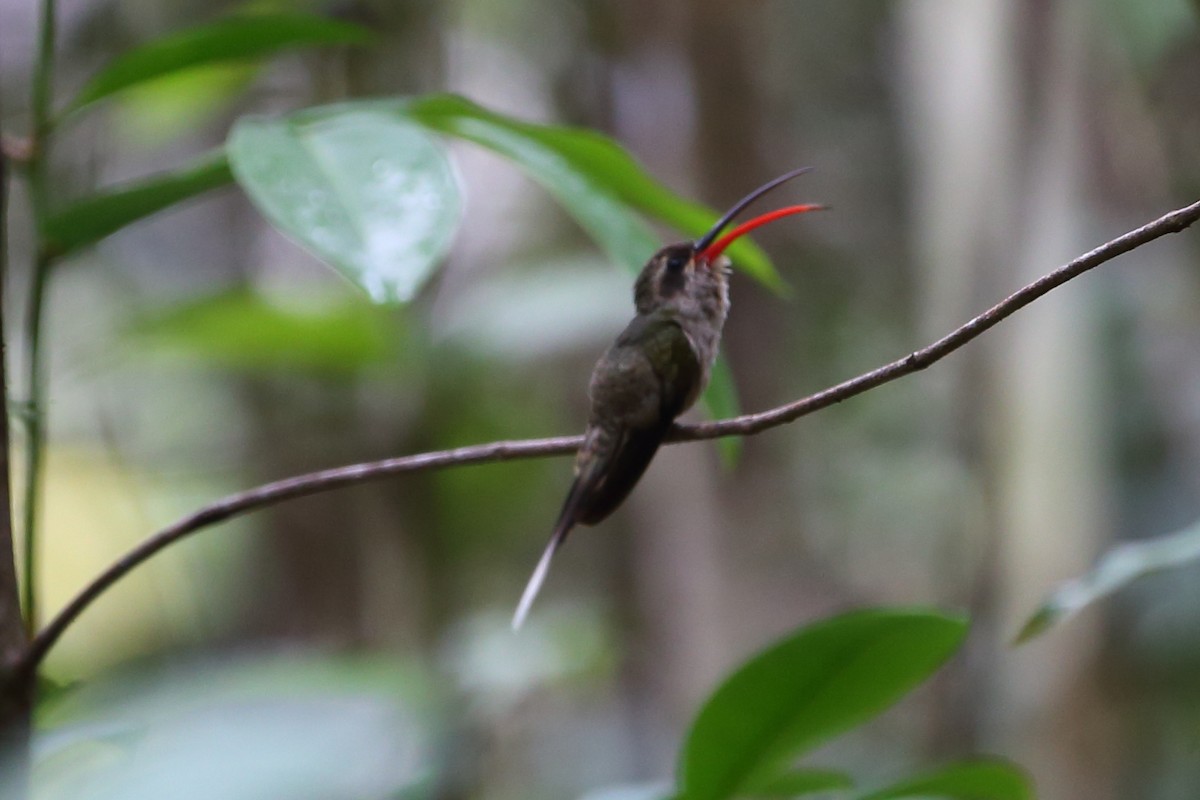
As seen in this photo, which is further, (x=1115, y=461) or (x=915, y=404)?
(x=915, y=404)

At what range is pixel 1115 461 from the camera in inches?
193

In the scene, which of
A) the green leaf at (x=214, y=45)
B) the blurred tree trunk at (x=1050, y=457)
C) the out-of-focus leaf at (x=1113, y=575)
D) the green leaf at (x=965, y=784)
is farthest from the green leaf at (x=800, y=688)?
the blurred tree trunk at (x=1050, y=457)

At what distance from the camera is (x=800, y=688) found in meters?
1.32

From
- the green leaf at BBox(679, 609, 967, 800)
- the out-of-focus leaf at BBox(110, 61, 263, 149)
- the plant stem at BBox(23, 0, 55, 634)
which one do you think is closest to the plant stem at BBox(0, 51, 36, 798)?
the plant stem at BBox(23, 0, 55, 634)

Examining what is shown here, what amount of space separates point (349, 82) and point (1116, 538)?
3304 millimetres

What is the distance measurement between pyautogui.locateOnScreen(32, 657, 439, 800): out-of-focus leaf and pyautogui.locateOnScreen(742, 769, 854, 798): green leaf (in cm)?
39

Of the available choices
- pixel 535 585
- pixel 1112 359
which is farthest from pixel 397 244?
pixel 1112 359

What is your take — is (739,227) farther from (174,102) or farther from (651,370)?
(174,102)

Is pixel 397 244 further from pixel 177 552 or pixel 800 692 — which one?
pixel 177 552

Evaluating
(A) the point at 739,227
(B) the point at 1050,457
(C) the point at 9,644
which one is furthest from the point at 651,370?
(B) the point at 1050,457

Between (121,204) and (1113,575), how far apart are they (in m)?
1.24

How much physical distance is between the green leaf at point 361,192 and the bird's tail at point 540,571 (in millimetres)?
467

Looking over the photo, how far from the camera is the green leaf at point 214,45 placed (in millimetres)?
1394

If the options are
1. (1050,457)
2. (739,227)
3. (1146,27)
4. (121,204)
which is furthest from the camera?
(1146,27)
